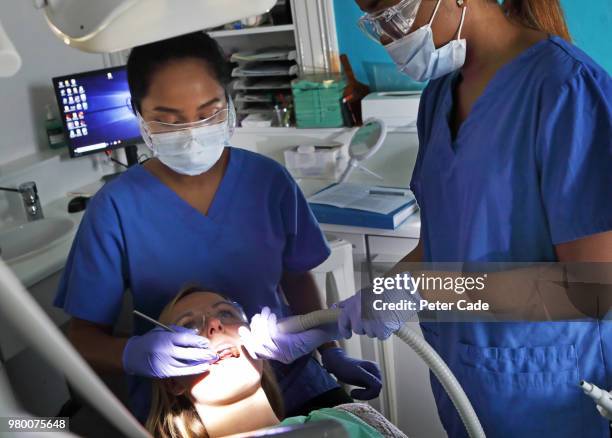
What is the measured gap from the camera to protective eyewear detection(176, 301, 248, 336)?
117cm

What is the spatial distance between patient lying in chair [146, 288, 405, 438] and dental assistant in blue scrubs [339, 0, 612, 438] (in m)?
0.22

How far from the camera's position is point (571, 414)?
1.04 meters

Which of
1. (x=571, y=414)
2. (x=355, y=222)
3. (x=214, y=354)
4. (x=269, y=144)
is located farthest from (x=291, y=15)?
(x=571, y=414)

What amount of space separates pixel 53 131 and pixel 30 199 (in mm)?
353

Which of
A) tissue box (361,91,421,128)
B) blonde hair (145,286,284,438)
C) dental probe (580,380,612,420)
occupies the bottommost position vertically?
blonde hair (145,286,284,438)

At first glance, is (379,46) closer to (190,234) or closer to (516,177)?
(190,234)

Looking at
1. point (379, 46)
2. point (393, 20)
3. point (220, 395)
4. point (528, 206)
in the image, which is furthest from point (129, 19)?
point (379, 46)

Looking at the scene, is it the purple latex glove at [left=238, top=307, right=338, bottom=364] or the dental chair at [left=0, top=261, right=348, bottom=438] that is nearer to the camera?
the dental chair at [left=0, top=261, right=348, bottom=438]

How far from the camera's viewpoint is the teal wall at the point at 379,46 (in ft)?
6.61

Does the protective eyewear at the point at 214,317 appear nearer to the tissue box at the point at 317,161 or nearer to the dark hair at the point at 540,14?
the dark hair at the point at 540,14

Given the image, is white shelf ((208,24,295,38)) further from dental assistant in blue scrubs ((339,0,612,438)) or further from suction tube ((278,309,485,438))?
suction tube ((278,309,485,438))

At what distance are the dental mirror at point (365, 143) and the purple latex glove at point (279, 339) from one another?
1279mm

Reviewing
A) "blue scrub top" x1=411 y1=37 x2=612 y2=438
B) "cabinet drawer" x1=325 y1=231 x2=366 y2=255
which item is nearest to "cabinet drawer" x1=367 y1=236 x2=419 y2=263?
"cabinet drawer" x1=325 y1=231 x2=366 y2=255

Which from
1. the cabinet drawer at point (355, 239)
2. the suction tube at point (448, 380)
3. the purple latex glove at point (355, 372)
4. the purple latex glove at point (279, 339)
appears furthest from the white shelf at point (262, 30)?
the suction tube at point (448, 380)
